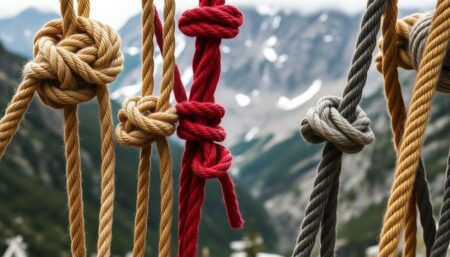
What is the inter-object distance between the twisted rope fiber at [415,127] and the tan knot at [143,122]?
4.13 feet

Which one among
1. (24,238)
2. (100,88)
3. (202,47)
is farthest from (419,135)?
(24,238)

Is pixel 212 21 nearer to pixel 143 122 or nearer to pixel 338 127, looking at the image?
pixel 143 122

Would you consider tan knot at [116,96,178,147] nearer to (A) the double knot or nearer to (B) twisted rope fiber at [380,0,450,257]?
(A) the double knot

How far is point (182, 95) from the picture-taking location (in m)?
3.73

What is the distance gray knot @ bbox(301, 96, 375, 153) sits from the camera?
3.43 metres

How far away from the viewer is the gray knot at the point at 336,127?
3.43 meters

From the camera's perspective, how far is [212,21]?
359cm

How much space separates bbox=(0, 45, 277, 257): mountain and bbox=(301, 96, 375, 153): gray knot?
78.9 meters

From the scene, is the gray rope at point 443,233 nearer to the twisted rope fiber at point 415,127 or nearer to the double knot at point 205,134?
the twisted rope fiber at point 415,127

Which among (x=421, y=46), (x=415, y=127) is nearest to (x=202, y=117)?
(x=415, y=127)

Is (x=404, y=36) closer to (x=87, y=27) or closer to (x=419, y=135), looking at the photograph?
(x=419, y=135)

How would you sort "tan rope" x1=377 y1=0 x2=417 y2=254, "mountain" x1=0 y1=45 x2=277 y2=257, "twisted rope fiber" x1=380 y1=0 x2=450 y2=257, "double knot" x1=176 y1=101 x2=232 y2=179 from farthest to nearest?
"mountain" x1=0 y1=45 x2=277 y2=257, "tan rope" x1=377 y1=0 x2=417 y2=254, "double knot" x1=176 y1=101 x2=232 y2=179, "twisted rope fiber" x1=380 y1=0 x2=450 y2=257

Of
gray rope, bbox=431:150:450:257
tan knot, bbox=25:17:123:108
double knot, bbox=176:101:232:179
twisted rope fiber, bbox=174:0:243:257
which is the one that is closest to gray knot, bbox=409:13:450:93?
gray rope, bbox=431:150:450:257

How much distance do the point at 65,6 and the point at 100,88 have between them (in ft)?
1.63
